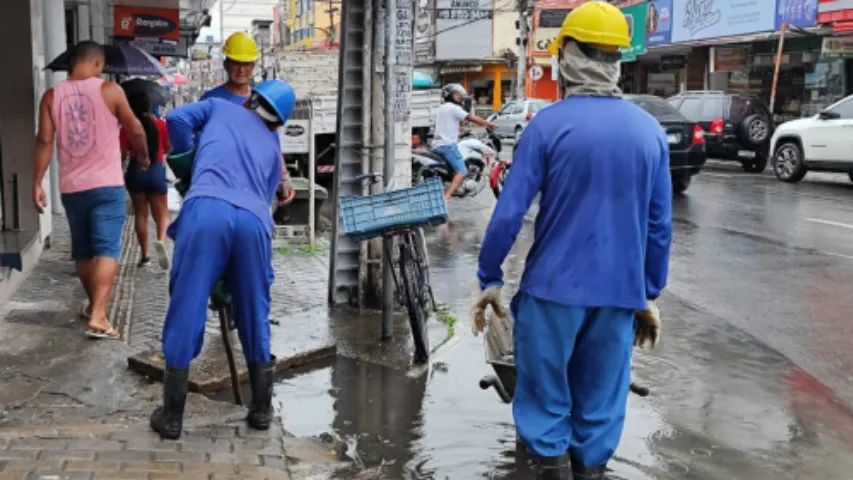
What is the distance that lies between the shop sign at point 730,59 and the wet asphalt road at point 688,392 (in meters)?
20.2

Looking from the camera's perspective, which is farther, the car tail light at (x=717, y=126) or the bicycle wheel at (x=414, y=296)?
the car tail light at (x=717, y=126)

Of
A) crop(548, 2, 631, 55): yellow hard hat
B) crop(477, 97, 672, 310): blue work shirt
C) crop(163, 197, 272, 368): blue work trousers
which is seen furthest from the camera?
crop(163, 197, 272, 368): blue work trousers

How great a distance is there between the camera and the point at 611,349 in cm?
363

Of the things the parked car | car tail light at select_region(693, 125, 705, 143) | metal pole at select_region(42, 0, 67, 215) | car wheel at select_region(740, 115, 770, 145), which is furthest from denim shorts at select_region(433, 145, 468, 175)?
the parked car

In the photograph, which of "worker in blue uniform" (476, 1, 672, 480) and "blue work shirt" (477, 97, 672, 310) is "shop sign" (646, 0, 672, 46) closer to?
"worker in blue uniform" (476, 1, 672, 480)

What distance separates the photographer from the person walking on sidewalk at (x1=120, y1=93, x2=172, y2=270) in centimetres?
845

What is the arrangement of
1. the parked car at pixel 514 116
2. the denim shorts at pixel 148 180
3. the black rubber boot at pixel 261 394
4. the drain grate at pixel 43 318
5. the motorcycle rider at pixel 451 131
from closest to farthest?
the black rubber boot at pixel 261 394
the drain grate at pixel 43 318
the denim shorts at pixel 148 180
the motorcycle rider at pixel 451 131
the parked car at pixel 514 116

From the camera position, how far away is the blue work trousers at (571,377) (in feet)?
11.7

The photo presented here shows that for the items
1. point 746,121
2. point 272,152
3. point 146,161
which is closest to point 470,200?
point 746,121

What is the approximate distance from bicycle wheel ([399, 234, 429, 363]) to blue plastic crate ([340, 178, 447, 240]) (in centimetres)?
42

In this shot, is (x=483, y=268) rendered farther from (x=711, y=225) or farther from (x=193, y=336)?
(x=711, y=225)

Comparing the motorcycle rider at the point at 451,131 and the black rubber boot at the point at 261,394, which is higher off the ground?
the motorcycle rider at the point at 451,131

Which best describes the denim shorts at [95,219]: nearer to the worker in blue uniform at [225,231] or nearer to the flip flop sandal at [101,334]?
the flip flop sandal at [101,334]

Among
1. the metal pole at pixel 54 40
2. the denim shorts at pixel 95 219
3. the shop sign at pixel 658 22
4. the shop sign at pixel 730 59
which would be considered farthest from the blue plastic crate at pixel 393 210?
the shop sign at pixel 658 22
